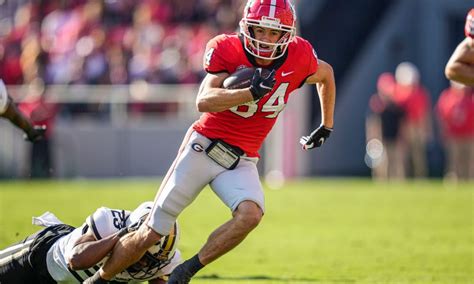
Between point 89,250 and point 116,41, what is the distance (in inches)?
536

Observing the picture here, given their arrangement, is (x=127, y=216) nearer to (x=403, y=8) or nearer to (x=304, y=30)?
(x=304, y=30)

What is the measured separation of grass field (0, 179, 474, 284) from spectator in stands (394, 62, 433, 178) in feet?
3.42

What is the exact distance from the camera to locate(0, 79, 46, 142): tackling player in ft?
24.6

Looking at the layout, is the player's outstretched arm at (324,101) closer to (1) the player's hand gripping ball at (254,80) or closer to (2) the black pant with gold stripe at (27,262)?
(1) the player's hand gripping ball at (254,80)

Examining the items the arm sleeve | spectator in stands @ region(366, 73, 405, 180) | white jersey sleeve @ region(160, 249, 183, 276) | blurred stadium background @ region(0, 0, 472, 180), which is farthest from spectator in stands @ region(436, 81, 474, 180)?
white jersey sleeve @ region(160, 249, 183, 276)

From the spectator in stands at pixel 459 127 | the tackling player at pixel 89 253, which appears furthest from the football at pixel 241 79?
the spectator in stands at pixel 459 127

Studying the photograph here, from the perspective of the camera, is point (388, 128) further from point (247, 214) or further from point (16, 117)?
point (247, 214)

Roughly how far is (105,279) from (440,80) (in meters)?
15.6

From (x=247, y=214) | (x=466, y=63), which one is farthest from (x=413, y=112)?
(x=247, y=214)

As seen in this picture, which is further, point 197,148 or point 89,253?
point 197,148

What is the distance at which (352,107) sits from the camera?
20.9 m

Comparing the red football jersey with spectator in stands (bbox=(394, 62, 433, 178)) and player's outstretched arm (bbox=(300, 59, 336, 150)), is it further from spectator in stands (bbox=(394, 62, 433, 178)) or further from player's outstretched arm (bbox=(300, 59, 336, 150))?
spectator in stands (bbox=(394, 62, 433, 178))

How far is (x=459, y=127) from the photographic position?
18297mm

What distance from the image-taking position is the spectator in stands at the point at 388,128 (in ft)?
60.5
